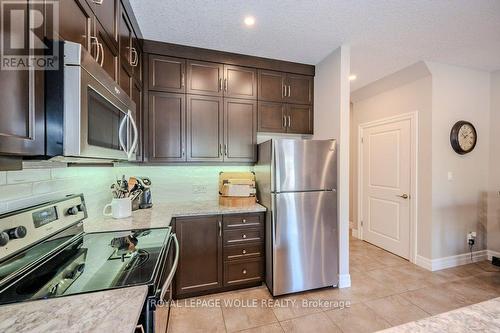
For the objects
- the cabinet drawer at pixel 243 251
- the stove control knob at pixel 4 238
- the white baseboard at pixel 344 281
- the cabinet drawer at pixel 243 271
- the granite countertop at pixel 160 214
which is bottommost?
the white baseboard at pixel 344 281

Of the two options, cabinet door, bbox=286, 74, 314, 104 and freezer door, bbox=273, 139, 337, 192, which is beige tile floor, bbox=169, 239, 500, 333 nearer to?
freezer door, bbox=273, 139, 337, 192

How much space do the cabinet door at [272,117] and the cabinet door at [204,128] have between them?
1.62ft

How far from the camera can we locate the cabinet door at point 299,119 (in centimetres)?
274

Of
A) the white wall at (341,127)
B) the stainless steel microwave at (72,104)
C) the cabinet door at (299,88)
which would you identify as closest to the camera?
the stainless steel microwave at (72,104)

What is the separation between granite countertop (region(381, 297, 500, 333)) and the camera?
66 cm

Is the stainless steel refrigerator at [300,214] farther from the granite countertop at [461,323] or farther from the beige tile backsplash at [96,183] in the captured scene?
the granite countertop at [461,323]

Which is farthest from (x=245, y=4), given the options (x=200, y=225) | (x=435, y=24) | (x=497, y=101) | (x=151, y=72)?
(x=497, y=101)

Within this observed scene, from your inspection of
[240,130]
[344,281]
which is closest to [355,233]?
[344,281]

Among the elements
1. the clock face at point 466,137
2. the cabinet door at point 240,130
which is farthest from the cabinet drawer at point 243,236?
the clock face at point 466,137

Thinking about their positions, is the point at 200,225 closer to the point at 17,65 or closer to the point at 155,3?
the point at 17,65

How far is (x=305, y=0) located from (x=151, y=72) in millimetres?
1625

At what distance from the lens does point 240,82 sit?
8.37ft

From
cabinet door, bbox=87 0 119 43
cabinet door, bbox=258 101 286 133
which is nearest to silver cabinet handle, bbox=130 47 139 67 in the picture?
cabinet door, bbox=87 0 119 43

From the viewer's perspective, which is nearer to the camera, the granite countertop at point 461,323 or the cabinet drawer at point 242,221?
the granite countertop at point 461,323
